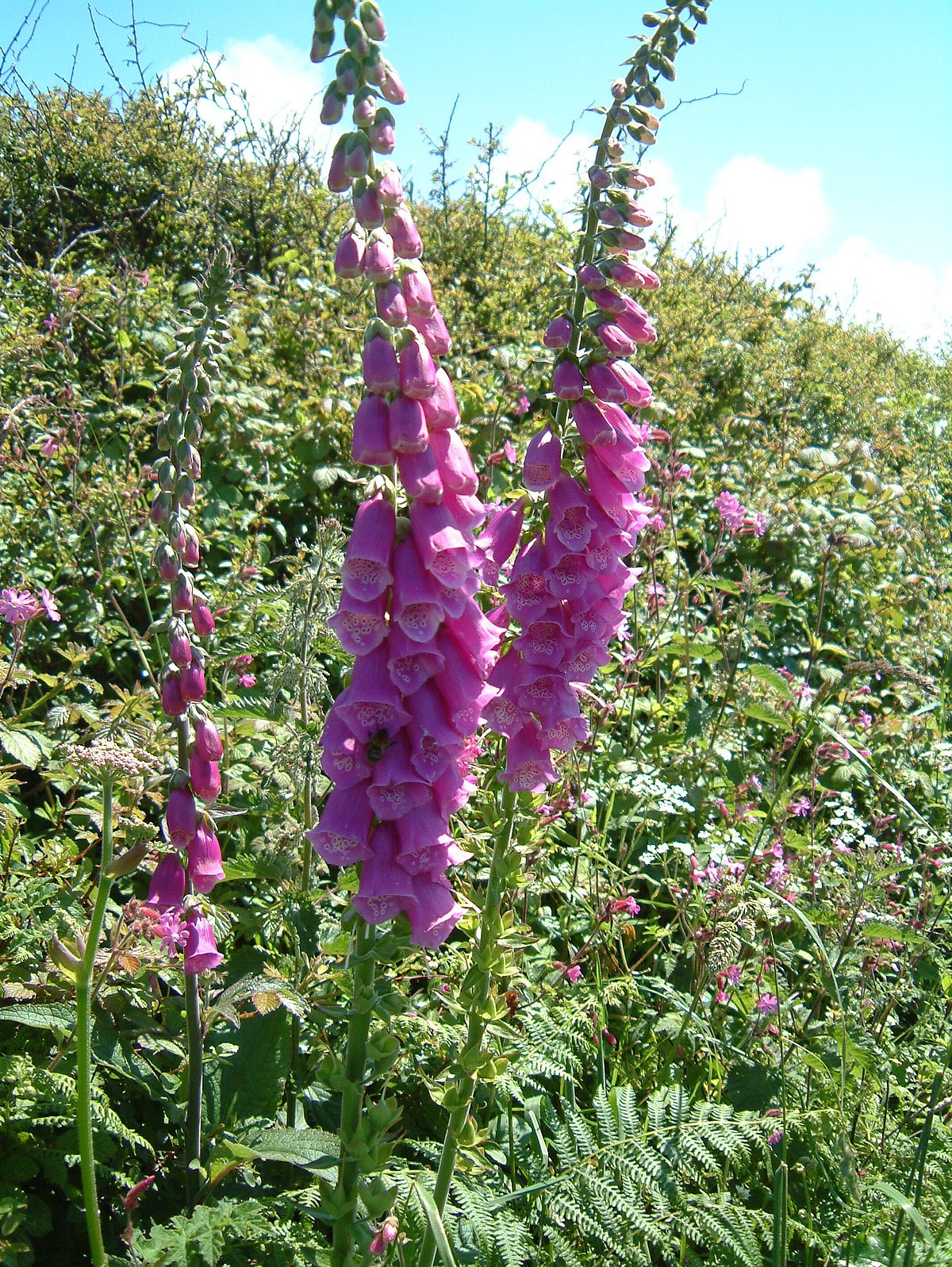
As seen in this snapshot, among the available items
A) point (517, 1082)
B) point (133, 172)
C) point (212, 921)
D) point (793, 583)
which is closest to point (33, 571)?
point (212, 921)

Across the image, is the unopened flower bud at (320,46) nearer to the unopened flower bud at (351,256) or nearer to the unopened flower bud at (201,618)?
the unopened flower bud at (351,256)

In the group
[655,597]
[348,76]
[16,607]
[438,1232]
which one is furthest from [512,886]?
[655,597]

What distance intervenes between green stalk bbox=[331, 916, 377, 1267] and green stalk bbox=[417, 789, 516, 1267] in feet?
1.02

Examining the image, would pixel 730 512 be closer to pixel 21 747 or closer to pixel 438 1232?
pixel 21 747

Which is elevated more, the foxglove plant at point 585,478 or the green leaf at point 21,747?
the green leaf at point 21,747

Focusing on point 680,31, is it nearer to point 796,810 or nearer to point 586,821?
point 586,821

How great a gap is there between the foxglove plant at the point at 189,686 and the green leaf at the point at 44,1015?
0.96ft

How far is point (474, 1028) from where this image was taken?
1.94 meters

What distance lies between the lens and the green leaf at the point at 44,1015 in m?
2.07

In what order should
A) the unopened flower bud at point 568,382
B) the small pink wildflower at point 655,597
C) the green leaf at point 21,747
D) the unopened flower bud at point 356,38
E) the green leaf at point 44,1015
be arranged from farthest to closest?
the small pink wildflower at point 655,597
the green leaf at point 21,747
the green leaf at point 44,1015
the unopened flower bud at point 568,382
the unopened flower bud at point 356,38

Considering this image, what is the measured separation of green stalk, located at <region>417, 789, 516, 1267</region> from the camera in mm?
1929

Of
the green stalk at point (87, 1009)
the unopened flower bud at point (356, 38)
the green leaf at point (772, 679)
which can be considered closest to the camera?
the unopened flower bud at point (356, 38)

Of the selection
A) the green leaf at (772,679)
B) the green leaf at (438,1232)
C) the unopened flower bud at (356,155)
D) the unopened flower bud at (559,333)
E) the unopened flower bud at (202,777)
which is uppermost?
the green leaf at (772,679)

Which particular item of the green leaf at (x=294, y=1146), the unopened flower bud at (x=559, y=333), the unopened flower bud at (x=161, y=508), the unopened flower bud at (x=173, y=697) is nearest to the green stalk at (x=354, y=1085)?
the green leaf at (x=294, y=1146)
